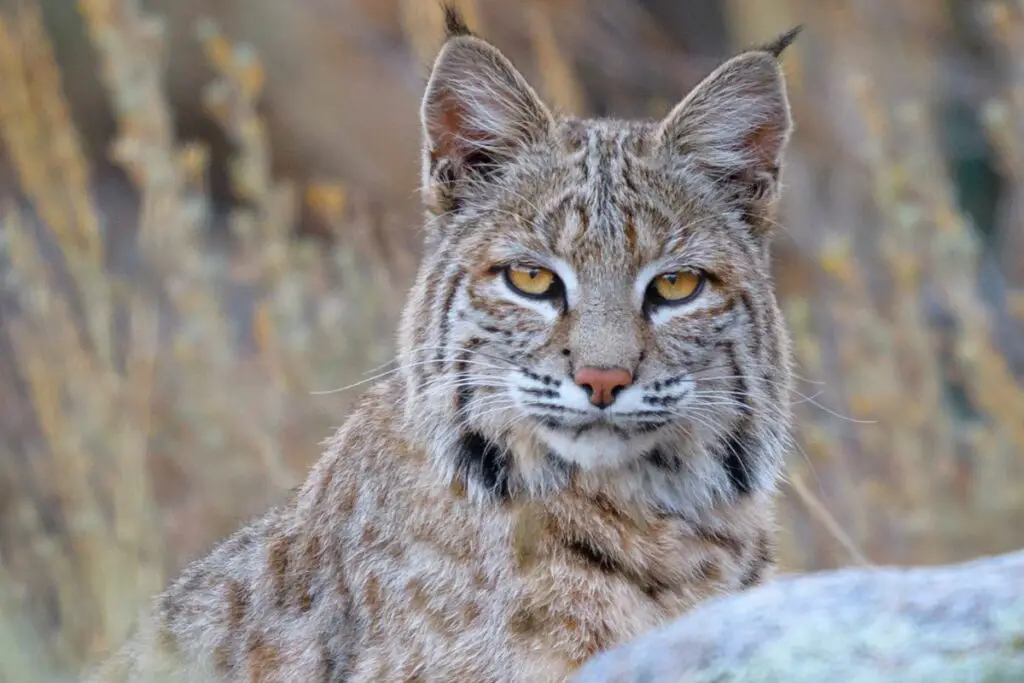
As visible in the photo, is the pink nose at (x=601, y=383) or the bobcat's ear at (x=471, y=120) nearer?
the pink nose at (x=601, y=383)

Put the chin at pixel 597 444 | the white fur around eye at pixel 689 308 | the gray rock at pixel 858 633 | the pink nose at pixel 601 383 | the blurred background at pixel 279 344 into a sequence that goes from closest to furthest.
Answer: the gray rock at pixel 858 633, the pink nose at pixel 601 383, the chin at pixel 597 444, the white fur around eye at pixel 689 308, the blurred background at pixel 279 344

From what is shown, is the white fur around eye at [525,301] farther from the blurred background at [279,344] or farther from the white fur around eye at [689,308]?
the blurred background at [279,344]

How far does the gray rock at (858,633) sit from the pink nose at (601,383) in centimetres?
92

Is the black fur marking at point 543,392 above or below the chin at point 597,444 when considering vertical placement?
above

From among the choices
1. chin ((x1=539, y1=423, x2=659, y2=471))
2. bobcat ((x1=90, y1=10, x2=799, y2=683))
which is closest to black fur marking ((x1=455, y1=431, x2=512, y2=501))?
bobcat ((x1=90, y1=10, x2=799, y2=683))

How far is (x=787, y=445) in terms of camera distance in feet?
14.0

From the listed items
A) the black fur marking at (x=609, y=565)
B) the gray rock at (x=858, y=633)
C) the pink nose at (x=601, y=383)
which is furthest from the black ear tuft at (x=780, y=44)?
the gray rock at (x=858, y=633)

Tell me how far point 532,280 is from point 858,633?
5.25ft

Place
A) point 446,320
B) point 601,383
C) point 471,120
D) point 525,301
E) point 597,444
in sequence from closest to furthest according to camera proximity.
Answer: point 601,383 → point 597,444 → point 525,301 → point 446,320 → point 471,120

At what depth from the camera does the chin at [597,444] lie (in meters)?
3.81

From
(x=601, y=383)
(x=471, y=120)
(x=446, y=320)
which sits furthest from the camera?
(x=471, y=120)

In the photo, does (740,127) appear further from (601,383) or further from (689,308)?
(601,383)

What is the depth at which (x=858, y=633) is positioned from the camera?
2602mm

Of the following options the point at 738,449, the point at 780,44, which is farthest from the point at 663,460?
the point at 780,44
